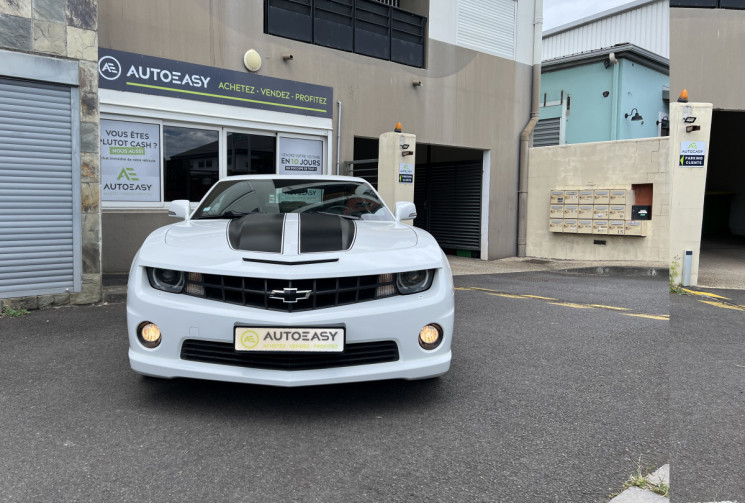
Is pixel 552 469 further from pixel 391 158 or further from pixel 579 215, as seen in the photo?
pixel 579 215

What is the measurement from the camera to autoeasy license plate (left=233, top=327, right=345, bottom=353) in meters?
2.97

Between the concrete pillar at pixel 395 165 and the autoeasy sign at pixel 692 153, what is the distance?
15.7ft

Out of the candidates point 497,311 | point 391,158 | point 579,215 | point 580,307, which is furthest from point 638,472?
point 579,215

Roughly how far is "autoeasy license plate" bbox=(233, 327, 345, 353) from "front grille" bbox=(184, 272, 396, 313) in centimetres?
14

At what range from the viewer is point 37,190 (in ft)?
20.5

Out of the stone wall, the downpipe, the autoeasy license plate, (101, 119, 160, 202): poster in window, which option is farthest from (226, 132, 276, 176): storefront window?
the autoeasy license plate

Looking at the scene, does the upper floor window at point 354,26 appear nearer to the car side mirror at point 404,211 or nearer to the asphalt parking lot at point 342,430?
the car side mirror at point 404,211

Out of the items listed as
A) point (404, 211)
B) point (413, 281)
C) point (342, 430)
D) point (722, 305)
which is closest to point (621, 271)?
point (722, 305)

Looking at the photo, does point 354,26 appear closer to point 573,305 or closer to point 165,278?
point 573,305

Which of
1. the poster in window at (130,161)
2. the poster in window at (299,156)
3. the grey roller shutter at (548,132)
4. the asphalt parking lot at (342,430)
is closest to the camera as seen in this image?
the asphalt parking lot at (342,430)

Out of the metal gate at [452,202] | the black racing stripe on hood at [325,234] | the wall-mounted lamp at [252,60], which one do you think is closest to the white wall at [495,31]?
the metal gate at [452,202]

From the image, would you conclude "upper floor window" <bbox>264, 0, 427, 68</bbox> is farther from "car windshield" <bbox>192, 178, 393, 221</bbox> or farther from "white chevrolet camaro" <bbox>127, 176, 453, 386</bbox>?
"white chevrolet camaro" <bbox>127, 176, 453, 386</bbox>

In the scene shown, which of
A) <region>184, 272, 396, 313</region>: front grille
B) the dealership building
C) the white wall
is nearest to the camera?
<region>184, 272, 396, 313</region>: front grille

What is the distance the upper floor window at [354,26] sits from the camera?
1062cm
